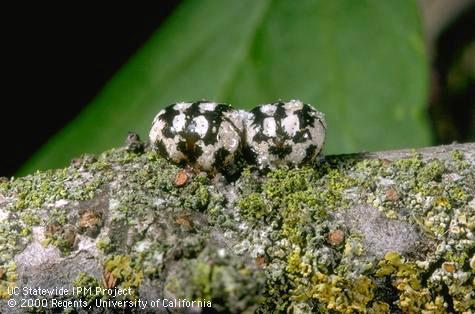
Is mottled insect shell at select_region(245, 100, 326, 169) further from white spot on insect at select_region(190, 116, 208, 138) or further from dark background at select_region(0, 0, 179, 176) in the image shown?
dark background at select_region(0, 0, 179, 176)

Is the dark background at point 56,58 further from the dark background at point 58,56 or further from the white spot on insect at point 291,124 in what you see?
the white spot on insect at point 291,124

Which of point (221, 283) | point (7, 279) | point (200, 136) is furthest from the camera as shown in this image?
point (200, 136)

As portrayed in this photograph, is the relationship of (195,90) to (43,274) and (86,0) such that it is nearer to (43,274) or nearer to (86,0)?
(86,0)

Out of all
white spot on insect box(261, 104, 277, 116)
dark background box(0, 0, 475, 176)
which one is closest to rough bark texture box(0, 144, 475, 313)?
white spot on insect box(261, 104, 277, 116)

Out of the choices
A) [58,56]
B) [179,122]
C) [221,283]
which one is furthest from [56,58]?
[221,283]

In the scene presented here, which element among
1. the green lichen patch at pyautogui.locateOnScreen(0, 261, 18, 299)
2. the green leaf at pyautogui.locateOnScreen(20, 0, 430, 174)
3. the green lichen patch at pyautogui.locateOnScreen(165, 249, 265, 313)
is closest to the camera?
the green lichen patch at pyautogui.locateOnScreen(165, 249, 265, 313)

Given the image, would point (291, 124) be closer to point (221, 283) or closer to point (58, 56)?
point (221, 283)

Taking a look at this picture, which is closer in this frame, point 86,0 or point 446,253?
point 446,253

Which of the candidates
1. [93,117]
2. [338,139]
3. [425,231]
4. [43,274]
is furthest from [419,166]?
[93,117]
